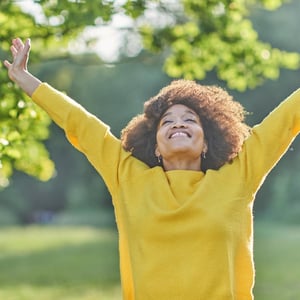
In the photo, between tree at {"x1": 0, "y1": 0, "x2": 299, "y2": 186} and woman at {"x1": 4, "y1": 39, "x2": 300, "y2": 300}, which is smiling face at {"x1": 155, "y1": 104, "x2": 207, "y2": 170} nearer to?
woman at {"x1": 4, "y1": 39, "x2": 300, "y2": 300}

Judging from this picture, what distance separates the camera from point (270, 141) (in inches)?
165

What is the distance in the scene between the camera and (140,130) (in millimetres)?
4445

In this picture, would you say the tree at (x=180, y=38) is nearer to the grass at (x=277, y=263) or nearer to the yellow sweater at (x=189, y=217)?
the yellow sweater at (x=189, y=217)

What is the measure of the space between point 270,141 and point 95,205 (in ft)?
122

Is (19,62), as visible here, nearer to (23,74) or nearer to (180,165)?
(23,74)

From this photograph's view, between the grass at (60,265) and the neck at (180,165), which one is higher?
the grass at (60,265)

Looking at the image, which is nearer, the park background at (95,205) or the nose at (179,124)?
the nose at (179,124)

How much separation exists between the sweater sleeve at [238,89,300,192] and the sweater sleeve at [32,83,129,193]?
0.48 m

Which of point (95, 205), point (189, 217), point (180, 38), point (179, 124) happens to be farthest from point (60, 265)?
point (95, 205)

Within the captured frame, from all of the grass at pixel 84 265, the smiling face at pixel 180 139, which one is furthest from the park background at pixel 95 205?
the smiling face at pixel 180 139

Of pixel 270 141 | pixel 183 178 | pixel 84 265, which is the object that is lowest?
pixel 183 178

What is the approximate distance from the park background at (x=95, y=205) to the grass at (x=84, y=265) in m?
0.02

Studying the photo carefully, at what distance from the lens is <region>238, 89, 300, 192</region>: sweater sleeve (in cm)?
418

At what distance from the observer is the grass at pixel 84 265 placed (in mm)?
13266
